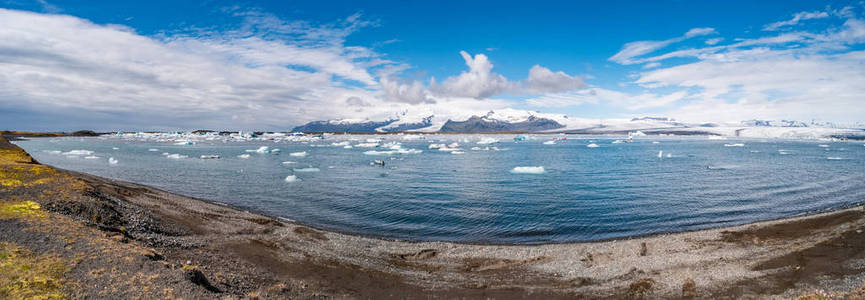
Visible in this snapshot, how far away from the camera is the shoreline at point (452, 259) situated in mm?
8766

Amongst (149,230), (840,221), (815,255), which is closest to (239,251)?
(149,230)

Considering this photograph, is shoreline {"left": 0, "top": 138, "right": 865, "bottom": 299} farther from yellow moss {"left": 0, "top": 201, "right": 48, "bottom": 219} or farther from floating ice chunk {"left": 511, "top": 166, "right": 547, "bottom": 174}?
floating ice chunk {"left": 511, "top": 166, "right": 547, "bottom": 174}

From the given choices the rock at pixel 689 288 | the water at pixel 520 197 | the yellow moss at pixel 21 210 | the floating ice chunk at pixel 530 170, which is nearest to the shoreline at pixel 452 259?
the rock at pixel 689 288

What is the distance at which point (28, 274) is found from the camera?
21.1 feet

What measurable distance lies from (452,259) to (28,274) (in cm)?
905

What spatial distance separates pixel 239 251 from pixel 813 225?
19755 millimetres

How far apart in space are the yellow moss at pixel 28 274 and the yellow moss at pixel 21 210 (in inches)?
94.8

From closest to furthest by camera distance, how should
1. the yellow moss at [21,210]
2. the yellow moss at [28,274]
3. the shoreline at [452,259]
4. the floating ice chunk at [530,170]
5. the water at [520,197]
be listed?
the yellow moss at [28,274], the shoreline at [452,259], the yellow moss at [21,210], the water at [520,197], the floating ice chunk at [530,170]

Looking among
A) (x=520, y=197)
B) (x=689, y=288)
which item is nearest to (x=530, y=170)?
(x=520, y=197)

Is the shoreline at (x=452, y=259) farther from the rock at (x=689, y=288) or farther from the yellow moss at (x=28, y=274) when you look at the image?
the yellow moss at (x=28, y=274)

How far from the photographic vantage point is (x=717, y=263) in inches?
412

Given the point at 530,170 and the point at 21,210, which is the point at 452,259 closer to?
the point at 21,210

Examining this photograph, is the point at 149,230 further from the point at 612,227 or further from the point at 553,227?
the point at 612,227

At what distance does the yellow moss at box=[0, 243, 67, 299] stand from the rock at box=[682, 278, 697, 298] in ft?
39.0
